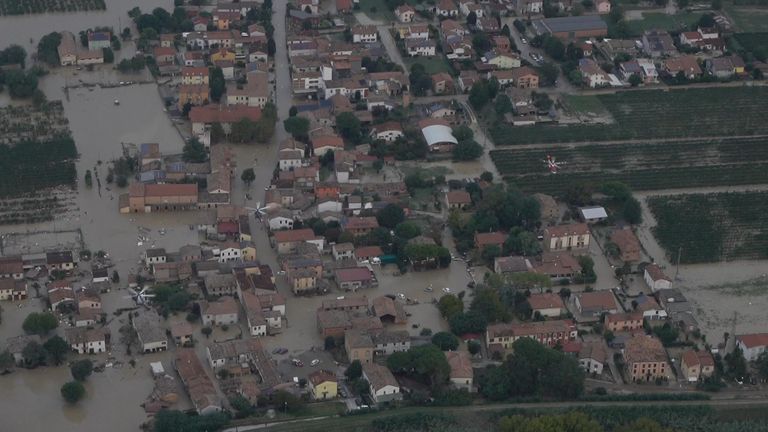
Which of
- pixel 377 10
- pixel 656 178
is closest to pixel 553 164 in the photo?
pixel 656 178

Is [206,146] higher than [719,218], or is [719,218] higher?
[206,146]

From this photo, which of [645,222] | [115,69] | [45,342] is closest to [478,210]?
[645,222]

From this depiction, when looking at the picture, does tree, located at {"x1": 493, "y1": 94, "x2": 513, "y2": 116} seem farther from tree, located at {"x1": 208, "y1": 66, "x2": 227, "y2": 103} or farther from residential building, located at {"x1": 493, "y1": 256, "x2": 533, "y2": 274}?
residential building, located at {"x1": 493, "y1": 256, "x2": 533, "y2": 274}

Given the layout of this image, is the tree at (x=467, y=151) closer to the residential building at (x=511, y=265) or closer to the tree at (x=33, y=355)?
the residential building at (x=511, y=265)

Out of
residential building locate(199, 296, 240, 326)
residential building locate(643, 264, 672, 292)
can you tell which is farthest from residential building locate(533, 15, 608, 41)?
residential building locate(199, 296, 240, 326)

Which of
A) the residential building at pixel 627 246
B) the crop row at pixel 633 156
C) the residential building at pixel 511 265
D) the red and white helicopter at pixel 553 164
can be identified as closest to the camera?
the residential building at pixel 511 265

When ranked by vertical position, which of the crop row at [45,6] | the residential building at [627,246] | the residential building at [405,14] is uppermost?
the crop row at [45,6]

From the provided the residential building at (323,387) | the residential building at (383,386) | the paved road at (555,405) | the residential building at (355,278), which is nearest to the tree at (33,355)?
the paved road at (555,405)

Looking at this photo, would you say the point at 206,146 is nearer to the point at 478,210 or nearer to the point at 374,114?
the point at 374,114

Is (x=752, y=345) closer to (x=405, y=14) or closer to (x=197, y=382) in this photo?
(x=197, y=382)
